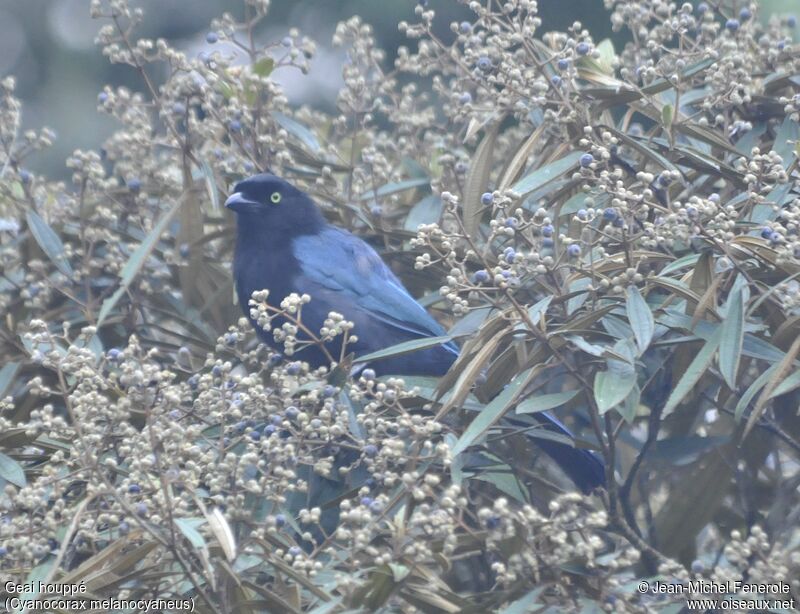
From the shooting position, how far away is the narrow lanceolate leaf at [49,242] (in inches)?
139

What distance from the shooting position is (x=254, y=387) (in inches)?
105

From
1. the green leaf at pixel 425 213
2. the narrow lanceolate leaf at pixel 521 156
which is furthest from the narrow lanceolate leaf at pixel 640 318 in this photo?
the green leaf at pixel 425 213

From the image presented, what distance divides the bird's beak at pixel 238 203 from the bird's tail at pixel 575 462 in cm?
141

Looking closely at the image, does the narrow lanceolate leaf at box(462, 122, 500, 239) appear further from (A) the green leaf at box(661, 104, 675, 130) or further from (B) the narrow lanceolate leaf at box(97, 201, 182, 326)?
(B) the narrow lanceolate leaf at box(97, 201, 182, 326)

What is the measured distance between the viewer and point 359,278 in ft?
13.6

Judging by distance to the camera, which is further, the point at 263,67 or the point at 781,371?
the point at 263,67

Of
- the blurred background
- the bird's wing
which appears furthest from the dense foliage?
the blurred background

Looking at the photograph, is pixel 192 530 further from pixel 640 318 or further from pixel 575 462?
pixel 575 462

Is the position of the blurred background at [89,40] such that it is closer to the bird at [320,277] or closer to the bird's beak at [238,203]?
the bird at [320,277]

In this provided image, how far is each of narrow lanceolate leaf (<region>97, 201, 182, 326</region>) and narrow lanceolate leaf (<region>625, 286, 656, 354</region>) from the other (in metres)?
1.49

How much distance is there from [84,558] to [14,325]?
44.9 inches

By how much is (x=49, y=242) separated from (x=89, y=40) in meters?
9.30

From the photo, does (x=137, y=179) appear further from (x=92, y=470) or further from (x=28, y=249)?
(x=92, y=470)

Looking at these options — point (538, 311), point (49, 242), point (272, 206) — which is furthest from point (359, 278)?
point (538, 311)
